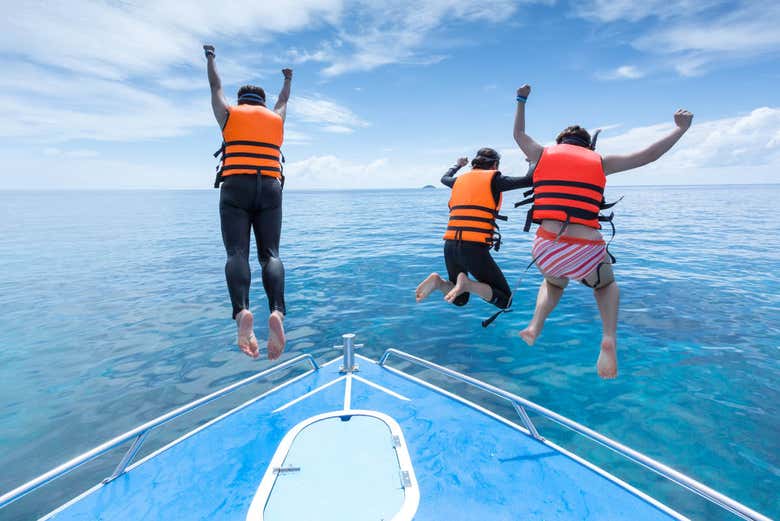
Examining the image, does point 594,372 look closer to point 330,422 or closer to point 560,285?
point 560,285

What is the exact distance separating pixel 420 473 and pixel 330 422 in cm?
138

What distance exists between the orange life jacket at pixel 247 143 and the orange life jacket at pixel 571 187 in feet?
9.64

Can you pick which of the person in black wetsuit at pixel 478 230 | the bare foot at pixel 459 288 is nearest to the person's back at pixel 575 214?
the person in black wetsuit at pixel 478 230

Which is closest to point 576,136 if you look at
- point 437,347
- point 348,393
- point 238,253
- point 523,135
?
point 523,135

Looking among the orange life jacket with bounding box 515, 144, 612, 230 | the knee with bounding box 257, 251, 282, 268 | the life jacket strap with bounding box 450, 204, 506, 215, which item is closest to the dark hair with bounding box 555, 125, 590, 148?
the orange life jacket with bounding box 515, 144, 612, 230

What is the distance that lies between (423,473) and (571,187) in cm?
343

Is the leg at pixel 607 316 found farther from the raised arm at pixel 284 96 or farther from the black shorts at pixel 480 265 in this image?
the raised arm at pixel 284 96

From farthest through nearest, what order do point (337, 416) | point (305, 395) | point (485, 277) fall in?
→ point (305, 395) < point (485, 277) < point (337, 416)

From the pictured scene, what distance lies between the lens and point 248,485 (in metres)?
4.03

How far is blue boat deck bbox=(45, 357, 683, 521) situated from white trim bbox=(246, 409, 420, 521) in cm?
11

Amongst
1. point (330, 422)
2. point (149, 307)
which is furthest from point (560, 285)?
point (149, 307)

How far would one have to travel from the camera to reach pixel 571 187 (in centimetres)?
370

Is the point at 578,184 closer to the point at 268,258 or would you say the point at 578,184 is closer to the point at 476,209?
the point at 476,209

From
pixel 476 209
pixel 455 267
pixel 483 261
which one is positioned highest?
pixel 476 209
